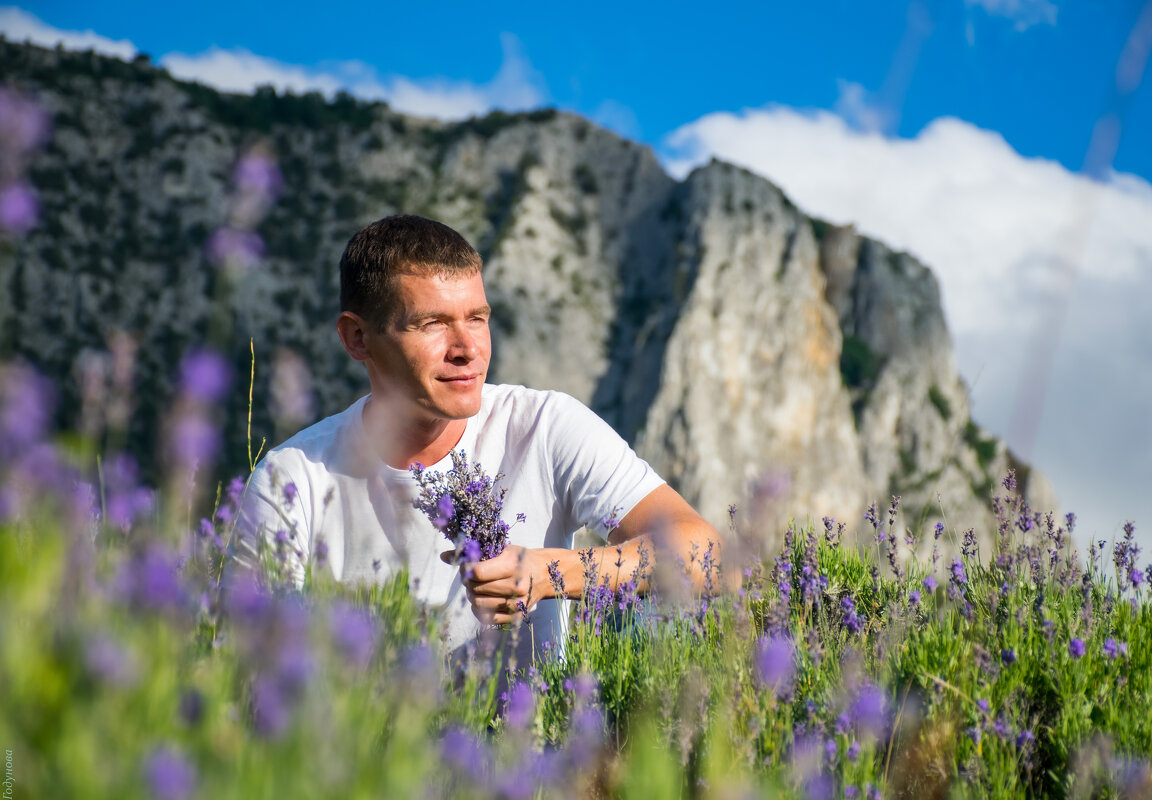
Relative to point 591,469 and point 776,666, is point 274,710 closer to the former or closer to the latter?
point 776,666

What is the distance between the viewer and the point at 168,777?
1.00 metres

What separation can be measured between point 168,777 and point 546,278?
2266 inches

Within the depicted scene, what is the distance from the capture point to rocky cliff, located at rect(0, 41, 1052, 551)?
163 ft

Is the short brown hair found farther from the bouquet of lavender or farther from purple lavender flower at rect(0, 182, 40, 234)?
purple lavender flower at rect(0, 182, 40, 234)

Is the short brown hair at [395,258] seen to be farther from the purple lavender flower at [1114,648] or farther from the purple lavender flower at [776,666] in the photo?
the purple lavender flower at [1114,648]

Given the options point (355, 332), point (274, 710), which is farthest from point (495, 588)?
point (355, 332)

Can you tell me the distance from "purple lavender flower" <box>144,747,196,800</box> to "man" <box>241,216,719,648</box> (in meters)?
2.24

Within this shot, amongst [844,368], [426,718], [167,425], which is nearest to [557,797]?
[426,718]

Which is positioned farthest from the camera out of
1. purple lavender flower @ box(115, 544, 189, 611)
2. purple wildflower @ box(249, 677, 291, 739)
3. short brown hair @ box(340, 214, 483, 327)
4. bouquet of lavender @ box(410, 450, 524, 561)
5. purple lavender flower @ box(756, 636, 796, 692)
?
short brown hair @ box(340, 214, 483, 327)

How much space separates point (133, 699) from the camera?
1227mm

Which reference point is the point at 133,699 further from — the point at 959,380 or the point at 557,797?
the point at 959,380

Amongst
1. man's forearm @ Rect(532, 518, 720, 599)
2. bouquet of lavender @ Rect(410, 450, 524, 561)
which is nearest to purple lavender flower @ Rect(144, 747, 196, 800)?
bouquet of lavender @ Rect(410, 450, 524, 561)

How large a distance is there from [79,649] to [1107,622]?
3.32 m

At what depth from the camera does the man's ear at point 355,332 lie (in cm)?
397
